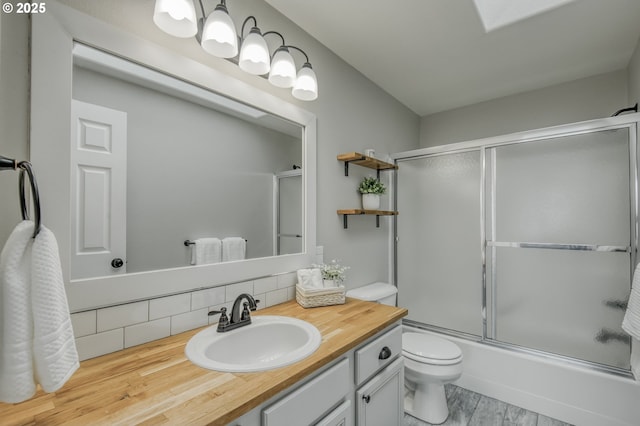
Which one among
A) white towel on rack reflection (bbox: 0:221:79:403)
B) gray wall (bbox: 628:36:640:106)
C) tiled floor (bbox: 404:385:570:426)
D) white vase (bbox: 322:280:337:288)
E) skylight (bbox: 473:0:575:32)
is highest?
skylight (bbox: 473:0:575:32)

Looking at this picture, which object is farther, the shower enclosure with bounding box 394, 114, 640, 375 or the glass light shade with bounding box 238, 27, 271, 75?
the shower enclosure with bounding box 394, 114, 640, 375

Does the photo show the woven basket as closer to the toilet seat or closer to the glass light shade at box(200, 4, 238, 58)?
the toilet seat

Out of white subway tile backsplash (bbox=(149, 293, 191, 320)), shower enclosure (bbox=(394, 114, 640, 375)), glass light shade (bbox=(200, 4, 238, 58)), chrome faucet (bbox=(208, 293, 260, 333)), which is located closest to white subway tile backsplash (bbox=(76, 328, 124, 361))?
white subway tile backsplash (bbox=(149, 293, 191, 320))

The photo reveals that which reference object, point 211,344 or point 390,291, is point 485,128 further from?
point 211,344

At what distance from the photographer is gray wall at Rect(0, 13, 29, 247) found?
32.4 inches

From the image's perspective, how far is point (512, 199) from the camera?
2.20 meters

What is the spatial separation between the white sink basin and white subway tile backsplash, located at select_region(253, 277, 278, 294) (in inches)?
6.6

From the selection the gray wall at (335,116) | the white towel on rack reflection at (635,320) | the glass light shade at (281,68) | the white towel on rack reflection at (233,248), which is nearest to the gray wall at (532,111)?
the gray wall at (335,116)

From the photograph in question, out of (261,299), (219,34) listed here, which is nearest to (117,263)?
(261,299)

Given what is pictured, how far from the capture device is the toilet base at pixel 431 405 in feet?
5.99

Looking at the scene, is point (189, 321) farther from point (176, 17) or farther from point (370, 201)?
point (370, 201)

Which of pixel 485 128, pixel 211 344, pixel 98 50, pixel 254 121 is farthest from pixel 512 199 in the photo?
pixel 98 50

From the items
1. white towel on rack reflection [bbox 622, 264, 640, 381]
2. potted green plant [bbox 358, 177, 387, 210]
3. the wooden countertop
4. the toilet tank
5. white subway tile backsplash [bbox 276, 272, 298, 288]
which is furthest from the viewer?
potted green plant [bbox 358, 177, 387, 210]

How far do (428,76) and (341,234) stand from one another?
1.46 metres
